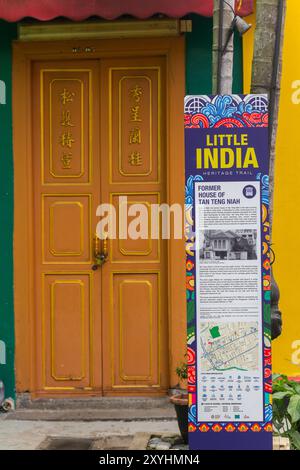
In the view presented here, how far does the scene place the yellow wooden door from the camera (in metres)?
6.98

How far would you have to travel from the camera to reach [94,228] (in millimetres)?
7016

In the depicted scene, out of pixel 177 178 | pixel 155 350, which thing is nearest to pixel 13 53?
pixel 177 178

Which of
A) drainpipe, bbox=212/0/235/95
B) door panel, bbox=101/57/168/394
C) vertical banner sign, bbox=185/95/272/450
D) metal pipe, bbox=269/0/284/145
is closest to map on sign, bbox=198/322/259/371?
vertical banner sign, bbox=185/95/272/450

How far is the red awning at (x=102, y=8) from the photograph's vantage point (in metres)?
6.29

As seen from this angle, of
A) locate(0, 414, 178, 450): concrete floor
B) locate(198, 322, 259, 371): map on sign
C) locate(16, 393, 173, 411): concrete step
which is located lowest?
locate(0, 414, 178, 450): concrete floor

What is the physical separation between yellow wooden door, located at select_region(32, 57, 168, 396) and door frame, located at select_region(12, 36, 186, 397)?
9cm

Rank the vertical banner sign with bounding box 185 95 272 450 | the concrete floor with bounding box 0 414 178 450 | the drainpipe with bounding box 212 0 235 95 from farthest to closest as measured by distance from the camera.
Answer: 1. the concrete floor with bounding box 0 414 178 450
2. the drainpipe with bounding box 212 0 235 95
3. the vertical banner sign with bounding box 185 95 272 450

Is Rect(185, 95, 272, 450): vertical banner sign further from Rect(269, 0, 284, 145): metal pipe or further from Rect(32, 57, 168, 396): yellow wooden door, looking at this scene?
Rect(32, 57, 168, 396): yellow wooden door

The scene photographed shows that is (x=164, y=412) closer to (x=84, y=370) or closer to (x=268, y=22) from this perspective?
(x=84, y=370)

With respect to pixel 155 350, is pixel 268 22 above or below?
above

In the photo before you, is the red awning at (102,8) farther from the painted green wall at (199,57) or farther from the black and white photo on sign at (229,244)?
the black and white photo on sign at (229,244)

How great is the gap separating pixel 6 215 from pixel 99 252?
2.78 ft

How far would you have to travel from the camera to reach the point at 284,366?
6793mm
